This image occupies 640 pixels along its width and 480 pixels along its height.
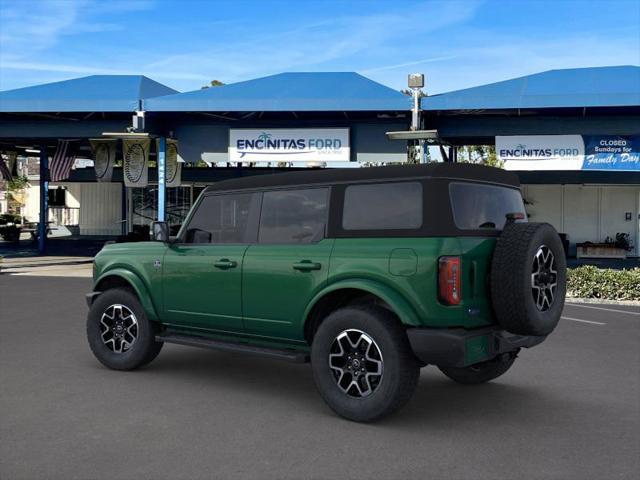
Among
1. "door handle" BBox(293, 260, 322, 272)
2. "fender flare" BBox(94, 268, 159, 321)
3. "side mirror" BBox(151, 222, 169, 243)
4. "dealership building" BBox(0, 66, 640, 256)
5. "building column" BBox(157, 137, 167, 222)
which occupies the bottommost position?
"fender flare" BBox(94, 268, 159, 321)

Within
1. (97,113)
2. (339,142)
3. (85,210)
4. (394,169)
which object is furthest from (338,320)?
(85,210)

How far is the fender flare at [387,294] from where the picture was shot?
4.90 metres

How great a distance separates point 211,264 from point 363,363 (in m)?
1.85

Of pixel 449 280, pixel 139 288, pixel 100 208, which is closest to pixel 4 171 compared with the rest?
pixel 100 208

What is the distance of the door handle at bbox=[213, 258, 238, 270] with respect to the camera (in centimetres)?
597

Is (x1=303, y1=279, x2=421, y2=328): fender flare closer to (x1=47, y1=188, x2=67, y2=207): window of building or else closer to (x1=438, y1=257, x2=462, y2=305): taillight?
(x1=438, y1=257, x2=462, y2=305): taillight

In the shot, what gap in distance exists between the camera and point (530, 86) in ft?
64.4

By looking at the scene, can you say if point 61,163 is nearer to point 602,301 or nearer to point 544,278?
point 602,301

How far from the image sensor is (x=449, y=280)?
4758 millimetres

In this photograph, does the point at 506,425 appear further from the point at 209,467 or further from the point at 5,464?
the point at 5,464

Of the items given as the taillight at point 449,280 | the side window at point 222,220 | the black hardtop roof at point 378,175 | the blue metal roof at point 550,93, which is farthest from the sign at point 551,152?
the taillight at point 449,280

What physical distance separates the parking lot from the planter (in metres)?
20.4

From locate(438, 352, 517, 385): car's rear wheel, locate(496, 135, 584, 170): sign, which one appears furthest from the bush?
locate(438, 352, 517, 385): car's rear wheel

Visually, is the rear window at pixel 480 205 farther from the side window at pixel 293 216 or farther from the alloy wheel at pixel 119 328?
the alloy wheel at pixel 119 328
